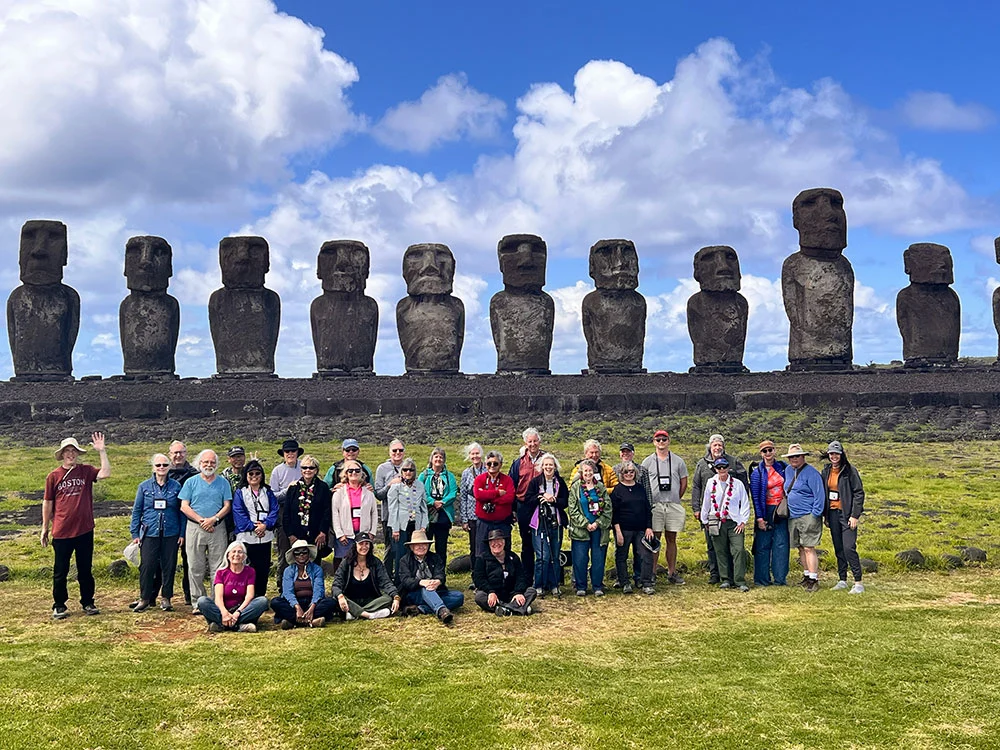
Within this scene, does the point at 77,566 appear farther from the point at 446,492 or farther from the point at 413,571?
the point at 446,492

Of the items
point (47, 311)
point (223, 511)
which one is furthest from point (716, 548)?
point (47, 311)

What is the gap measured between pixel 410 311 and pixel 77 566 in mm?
17587

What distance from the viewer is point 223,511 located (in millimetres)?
7703

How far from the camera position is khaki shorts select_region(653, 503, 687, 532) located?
859 centimetres

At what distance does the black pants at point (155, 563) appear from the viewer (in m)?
7.88

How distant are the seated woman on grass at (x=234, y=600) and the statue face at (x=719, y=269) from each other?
63.7 ft

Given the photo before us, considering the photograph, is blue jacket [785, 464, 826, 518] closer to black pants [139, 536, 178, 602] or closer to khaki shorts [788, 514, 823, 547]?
khaki shorts [788, 514, 823, 547]

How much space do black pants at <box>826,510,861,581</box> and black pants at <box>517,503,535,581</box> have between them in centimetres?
258

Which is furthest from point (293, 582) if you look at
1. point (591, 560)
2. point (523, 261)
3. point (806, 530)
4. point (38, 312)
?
point (38, 312)

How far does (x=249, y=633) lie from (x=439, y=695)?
219 cm

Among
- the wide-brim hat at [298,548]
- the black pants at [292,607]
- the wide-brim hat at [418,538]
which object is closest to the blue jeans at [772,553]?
the wide-brim hat at [418,538]

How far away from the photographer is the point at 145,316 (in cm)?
2478

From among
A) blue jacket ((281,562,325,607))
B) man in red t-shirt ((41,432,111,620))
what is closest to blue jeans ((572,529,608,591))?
blue jacket ((281,562,325,607))

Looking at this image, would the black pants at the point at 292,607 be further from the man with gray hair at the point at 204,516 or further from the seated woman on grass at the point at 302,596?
the man with gray hair at the point at 204,516
